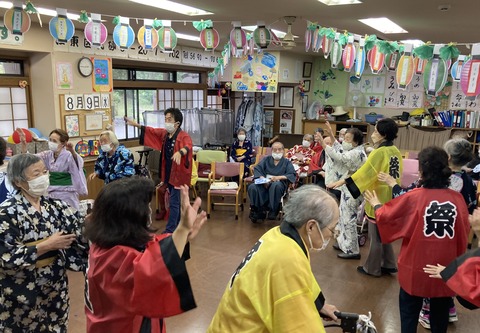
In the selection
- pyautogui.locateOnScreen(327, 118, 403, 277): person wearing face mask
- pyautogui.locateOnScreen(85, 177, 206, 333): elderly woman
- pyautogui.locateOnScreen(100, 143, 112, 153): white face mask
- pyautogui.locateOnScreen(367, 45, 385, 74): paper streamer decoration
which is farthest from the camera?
pyautogui.locateOnScreen(367, 45, 385, 74): paper streamer decoration

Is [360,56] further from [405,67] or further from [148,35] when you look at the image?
[148,35]

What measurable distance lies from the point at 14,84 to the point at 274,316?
5500mm

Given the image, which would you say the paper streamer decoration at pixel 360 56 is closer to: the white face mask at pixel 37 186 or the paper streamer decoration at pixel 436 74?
the paper streamer decoration at pixel 436 74

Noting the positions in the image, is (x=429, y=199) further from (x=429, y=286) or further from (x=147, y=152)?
(x=147, y=152)

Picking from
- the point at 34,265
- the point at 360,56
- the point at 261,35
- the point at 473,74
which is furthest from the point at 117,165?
the point at 473,74

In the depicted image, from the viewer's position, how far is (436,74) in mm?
3973

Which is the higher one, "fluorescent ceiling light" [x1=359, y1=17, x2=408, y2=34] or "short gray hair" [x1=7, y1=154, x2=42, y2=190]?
"fluorescent ceiling light" [x1=359, y1=17, x2=408, y2=34]

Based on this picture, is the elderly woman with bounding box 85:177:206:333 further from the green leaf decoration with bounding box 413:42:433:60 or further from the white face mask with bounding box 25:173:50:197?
the green leaf decoration with bounding box 413:42:433:60

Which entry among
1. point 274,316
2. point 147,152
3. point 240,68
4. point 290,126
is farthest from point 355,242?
point 290,126

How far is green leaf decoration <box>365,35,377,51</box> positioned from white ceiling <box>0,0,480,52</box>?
267 mm

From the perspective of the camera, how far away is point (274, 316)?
1321 mm

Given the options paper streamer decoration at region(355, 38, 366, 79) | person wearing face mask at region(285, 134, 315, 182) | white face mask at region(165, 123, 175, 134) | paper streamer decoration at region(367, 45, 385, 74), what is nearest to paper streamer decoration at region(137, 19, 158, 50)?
white face mask at region(165, 123, 175, 134)

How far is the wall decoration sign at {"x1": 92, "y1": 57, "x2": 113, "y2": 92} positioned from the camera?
6.00m

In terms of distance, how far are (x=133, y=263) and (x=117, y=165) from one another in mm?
3185
